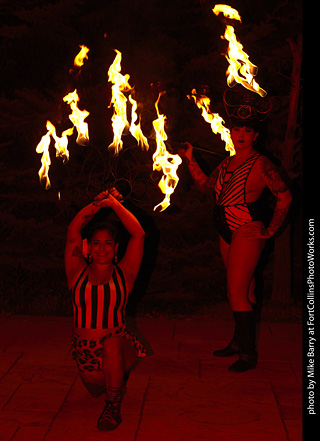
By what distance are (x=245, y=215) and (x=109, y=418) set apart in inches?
86.3

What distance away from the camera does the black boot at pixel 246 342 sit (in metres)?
5.54

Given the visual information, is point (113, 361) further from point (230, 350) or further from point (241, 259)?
→ point (230, 350)

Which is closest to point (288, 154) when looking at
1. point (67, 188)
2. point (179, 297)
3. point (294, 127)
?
point (294, 127)

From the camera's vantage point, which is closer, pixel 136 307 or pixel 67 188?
pixel 136 307

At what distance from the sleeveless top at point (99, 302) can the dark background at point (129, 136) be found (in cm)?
459

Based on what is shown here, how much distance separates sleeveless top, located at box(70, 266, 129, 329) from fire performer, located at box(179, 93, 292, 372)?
4.55 ft

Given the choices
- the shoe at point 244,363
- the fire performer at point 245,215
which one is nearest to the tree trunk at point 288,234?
the fire performer at point 245,215

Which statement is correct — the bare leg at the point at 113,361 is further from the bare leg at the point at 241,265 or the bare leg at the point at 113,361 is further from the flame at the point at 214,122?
the flame at the point at 214,122

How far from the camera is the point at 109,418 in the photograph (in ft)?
13.9

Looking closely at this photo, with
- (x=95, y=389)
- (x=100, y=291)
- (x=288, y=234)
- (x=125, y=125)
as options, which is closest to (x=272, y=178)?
(x=125, y=125)

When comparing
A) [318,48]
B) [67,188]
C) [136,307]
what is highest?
[318,48]

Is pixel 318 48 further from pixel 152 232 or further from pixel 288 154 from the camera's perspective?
pixel 152 232

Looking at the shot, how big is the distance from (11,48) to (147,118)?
271 centimetres

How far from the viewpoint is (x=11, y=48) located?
34.2 ft
